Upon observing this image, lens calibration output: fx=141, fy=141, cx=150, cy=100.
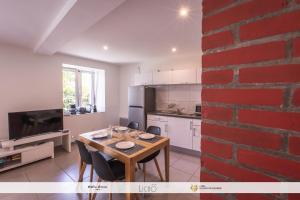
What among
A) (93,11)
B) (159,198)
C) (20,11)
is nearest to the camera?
(93,11)

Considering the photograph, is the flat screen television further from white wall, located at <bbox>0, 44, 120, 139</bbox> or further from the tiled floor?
the tiled floor

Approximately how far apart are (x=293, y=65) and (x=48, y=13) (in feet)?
7.53

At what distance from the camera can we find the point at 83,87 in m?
4.39

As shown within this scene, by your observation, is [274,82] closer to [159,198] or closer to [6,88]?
[159,198]

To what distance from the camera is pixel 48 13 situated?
170 cm

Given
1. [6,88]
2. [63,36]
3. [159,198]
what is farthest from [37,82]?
[159,198]

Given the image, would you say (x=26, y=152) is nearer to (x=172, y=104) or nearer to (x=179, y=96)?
(x=172, y=104)

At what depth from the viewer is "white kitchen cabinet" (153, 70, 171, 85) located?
12.1 ft

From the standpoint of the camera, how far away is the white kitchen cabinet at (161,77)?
3.69 m

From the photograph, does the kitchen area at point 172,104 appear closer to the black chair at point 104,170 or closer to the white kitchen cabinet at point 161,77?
the white kitchen cabinet at point 161,77

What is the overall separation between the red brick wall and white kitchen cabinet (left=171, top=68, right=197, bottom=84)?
2771 millimetres

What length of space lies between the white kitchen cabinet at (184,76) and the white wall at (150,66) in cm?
35

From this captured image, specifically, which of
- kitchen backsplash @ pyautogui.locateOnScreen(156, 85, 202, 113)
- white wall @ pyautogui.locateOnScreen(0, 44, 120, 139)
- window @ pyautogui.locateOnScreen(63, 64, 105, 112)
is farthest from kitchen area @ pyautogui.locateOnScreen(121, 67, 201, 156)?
white wall @ pyautogui.locateOnScreen(0, 44, 120, 139)

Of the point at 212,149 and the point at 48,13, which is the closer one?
the point at 212,149
